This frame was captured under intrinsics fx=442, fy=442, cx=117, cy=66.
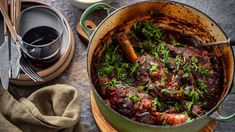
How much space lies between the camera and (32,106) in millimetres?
1289

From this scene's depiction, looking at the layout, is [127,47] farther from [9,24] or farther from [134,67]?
[9,24]

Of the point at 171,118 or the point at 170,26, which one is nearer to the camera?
the point at 171,118

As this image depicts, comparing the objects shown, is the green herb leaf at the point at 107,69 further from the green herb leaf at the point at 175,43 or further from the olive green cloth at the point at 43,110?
the green herb leaf at the point at 175,43

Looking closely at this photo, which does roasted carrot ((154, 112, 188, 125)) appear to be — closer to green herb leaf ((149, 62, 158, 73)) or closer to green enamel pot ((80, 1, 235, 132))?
green enamel pot ((80, 1, 235, 132))

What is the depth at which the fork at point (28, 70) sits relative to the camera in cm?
131

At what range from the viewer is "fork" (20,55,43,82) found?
4.29 feet

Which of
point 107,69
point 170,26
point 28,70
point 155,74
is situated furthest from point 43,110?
point 170,26

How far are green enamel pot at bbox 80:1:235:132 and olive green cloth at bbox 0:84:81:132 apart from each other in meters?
0.11

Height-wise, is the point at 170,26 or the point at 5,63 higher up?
the point at 170,26

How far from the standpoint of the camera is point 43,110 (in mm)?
1347

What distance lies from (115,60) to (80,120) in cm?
23

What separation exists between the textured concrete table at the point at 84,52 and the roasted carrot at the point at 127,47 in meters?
0.20

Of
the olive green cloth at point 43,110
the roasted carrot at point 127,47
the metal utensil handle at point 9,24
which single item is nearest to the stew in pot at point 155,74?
the roasted carrot at point 127,47

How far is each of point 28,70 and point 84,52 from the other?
24 cm
